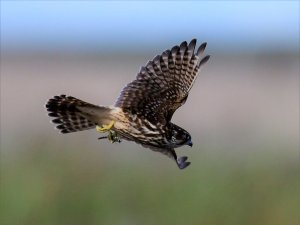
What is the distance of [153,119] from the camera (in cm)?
992

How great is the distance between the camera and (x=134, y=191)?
1316 cm

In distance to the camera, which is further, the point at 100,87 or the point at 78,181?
the point at 100,87

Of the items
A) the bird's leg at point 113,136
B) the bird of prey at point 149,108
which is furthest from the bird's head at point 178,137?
the bird's leg at point 113,136

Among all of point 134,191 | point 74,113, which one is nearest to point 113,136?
point 74,113

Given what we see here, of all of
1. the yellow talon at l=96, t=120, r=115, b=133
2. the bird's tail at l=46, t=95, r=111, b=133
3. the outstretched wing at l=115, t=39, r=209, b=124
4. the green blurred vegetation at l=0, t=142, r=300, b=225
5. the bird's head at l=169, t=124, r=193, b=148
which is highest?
the outstretched wing at l=115, t=39, r=209, b=124

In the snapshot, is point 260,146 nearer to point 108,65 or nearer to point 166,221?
point 166,221

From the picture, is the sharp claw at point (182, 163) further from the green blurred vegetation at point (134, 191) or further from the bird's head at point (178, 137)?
the green blurred vegetation at point (134, 191)

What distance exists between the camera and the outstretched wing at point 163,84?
32.5ft

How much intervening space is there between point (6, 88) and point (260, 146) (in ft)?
50.0

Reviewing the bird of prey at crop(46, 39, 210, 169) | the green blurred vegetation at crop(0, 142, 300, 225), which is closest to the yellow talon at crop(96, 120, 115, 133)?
the bird of prey at crop(46, 39, 210, 169)

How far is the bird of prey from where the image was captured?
9.57m

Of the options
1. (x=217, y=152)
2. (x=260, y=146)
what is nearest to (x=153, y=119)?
(x=217, y=152)

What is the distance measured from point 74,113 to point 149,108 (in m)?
0.63

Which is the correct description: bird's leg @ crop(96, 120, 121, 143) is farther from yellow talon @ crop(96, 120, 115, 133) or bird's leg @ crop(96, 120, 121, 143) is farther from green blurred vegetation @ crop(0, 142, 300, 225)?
green blurred vegetation @ crop(0, 142, 300, 225)
